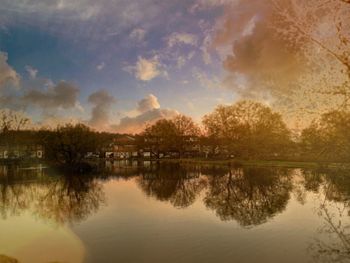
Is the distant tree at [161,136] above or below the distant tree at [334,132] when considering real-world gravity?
above

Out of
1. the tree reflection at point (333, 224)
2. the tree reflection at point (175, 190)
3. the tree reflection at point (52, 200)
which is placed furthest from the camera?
the tree reflection at point (175, 190)

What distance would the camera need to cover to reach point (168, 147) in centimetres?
12044

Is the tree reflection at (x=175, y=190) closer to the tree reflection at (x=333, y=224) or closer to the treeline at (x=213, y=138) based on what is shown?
the tree reflection at (x=333, y=224)

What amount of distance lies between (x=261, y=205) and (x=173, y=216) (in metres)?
7.60

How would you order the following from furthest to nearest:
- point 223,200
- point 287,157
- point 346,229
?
1. point 287,157
2. point 223,200
3. point 346,229

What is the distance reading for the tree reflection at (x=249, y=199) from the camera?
24892 mm

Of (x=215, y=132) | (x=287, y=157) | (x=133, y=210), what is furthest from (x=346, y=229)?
(x=215, y=132)

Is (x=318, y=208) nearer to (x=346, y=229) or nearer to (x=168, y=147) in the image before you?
(x=346, y=229)

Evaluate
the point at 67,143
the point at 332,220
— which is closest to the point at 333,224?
the point at 332,220

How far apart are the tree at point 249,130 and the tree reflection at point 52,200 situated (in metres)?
52.8

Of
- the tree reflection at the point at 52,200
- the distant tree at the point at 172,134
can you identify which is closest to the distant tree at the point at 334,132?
the tree reflection at the point at 52,200

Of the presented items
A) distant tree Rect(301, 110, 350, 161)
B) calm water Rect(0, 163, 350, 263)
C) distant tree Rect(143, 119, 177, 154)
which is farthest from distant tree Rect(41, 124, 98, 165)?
distant tree Rect(301, 110, 350, 161)

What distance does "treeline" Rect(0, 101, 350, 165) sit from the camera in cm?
7519

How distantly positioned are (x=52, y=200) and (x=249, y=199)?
17.6m
